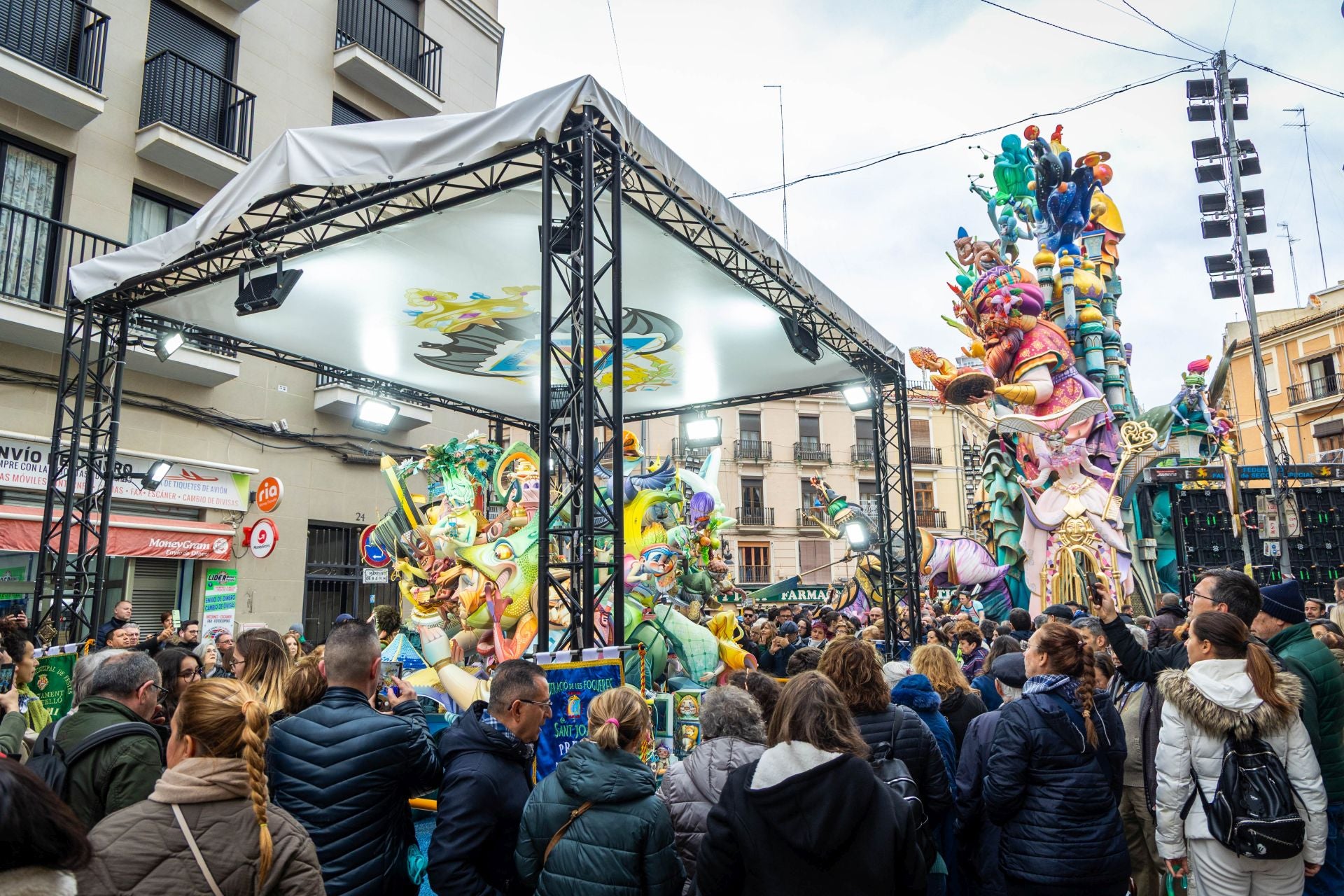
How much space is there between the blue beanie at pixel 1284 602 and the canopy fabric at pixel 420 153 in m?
4.60

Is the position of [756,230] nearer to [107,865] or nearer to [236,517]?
[107,865]

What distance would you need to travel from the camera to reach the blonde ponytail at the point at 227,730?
2088 millimetres

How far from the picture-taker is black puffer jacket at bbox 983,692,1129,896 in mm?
3117

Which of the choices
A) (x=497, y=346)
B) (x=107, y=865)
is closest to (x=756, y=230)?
(x=497, y=346)

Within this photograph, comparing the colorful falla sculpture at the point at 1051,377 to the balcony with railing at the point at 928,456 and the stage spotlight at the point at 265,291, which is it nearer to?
the stage spotlight at the point at 265,291

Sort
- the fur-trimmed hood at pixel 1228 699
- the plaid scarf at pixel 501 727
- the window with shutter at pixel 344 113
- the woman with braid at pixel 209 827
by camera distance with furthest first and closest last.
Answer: the window with shutter at pixel 344 113 → the fur-trimmed hood at pixel 1228 699 → the plaid scarf at pixel 501 727 → the woman with braid at pixel 209 827

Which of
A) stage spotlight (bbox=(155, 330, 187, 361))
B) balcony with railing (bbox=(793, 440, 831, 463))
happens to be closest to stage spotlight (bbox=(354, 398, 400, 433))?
stage spotlight (bbox=(155, 330, 187, 361))

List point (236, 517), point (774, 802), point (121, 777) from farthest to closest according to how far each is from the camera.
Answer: point (236, 517)
point (121, 777)
point (774, 802)

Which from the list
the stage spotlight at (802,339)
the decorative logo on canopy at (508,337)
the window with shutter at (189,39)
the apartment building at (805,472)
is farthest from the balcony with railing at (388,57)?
the apartment building at (805,472)

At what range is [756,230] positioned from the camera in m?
7.85

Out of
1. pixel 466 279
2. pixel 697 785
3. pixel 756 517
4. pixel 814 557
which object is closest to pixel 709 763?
pixel 697 785

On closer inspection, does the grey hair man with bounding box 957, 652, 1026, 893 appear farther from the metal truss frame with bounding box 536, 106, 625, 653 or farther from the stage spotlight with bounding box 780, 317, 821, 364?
the stage spotlight with bounding box 780, 317, 821, 364

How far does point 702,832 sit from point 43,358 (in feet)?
35.8

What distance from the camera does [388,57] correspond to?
15.6 metres
